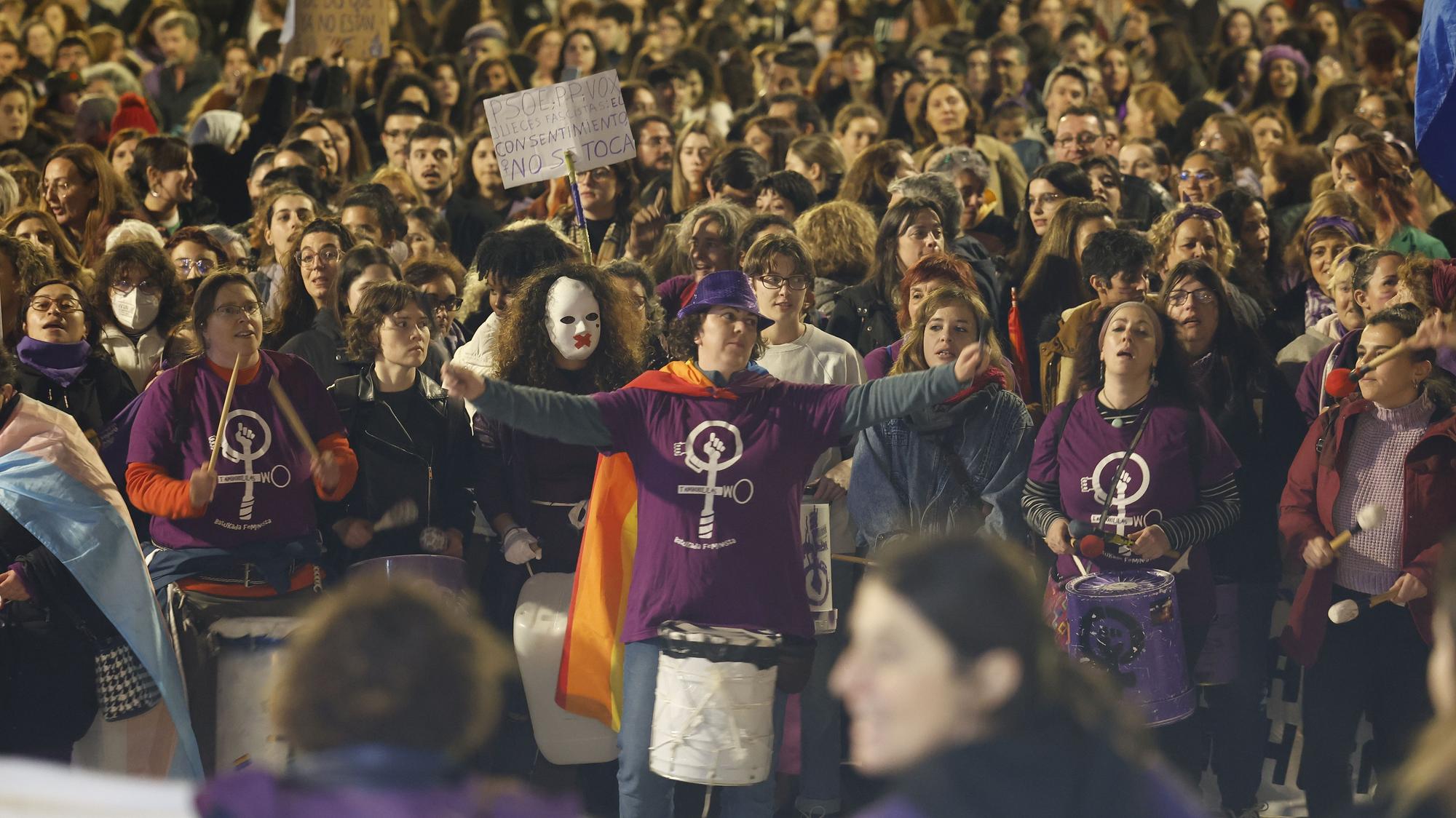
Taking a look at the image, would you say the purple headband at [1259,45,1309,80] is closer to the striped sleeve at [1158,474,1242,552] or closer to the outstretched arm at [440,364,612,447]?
the striped sleeve at [1158,474,1242,552]

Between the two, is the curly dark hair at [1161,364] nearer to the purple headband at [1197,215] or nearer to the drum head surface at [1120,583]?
the drum head surface at [1120,583]

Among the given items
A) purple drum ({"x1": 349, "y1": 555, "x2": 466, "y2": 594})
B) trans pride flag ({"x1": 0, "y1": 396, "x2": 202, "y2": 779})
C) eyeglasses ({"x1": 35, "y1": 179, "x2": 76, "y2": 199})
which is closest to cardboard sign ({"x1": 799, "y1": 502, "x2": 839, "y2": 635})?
purple drum ({"x1": 349, "y1": 555, "x2": 466, "y2": 594})

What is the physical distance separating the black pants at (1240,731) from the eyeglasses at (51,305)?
4150 mm

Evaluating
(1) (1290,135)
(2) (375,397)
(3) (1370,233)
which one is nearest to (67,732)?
(2) (375,397)

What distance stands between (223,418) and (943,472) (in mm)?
2300

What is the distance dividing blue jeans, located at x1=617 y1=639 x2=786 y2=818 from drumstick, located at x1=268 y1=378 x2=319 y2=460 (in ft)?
3.92

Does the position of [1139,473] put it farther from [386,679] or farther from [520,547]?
[386,679]

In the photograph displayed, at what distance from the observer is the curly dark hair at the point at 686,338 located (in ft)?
19.1

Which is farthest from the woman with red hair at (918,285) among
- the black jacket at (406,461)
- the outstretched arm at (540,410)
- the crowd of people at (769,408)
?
the black jacket at (406,461)

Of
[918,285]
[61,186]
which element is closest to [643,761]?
[918,285]

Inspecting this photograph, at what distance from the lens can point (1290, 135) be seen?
10.9 m

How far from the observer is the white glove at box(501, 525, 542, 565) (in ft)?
20.1

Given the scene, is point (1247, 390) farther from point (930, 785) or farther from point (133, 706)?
point (930, 785)

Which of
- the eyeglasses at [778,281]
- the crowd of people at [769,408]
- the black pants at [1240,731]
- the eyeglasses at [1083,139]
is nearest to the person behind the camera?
the crowd of people at [769,408]
